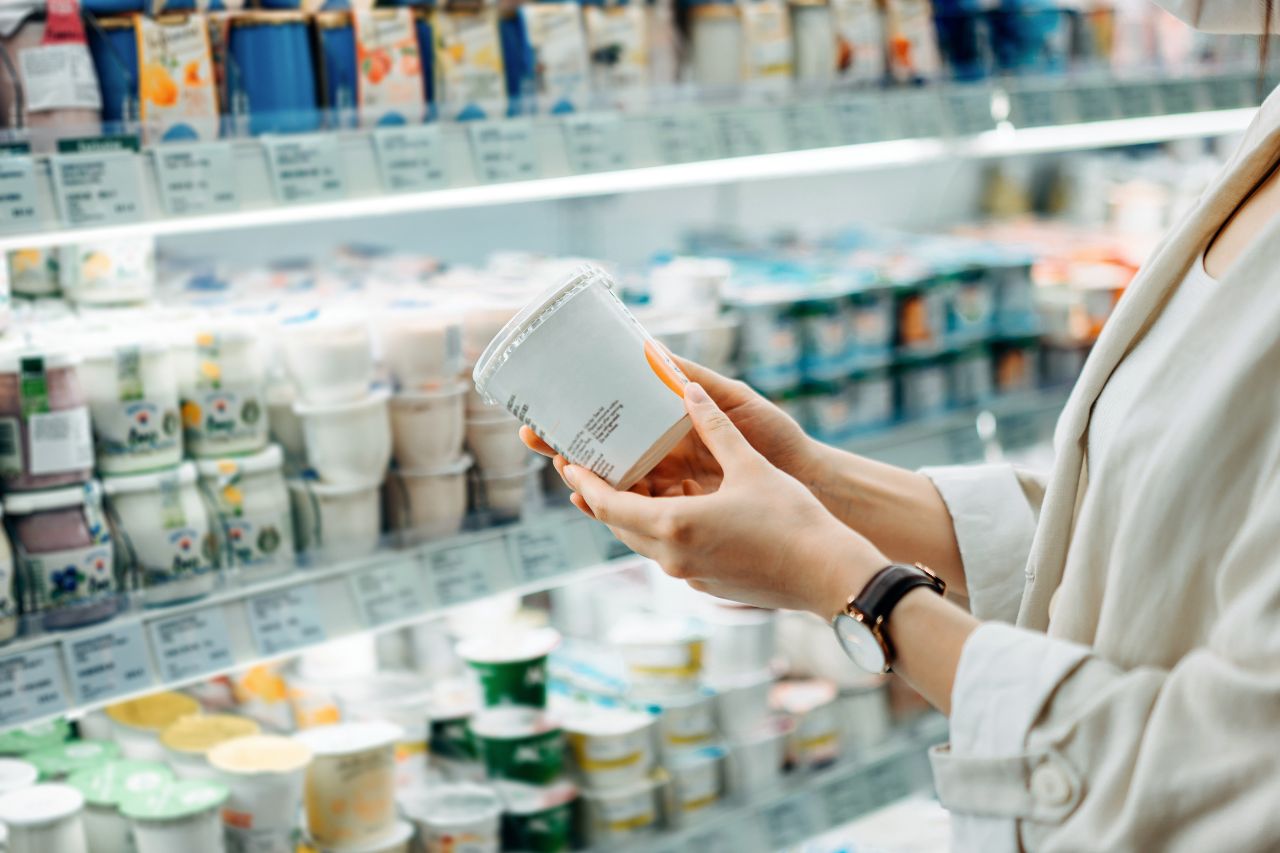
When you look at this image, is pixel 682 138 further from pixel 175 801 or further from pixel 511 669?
pixel 175 801

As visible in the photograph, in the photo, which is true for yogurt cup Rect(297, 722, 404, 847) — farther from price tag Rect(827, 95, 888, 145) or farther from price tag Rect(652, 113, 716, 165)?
price tag Rect(827, 95, 888, 145)

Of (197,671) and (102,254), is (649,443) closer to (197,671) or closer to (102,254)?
(197,671)

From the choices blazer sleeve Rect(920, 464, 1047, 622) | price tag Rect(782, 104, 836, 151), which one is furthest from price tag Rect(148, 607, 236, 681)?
price tag Rect(782, 104, 836, 151)

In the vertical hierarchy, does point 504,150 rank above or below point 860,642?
above

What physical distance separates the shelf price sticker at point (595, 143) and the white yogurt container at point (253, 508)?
46cm

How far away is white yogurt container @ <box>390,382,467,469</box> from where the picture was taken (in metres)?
1.47

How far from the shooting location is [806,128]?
1670 mm

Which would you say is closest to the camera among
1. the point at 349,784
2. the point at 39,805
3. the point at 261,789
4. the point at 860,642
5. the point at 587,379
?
the point at 860,642

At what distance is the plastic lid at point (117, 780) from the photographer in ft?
4.30

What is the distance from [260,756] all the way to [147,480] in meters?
0.32

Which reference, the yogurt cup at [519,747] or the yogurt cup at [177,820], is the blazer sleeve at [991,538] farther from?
the yogurt cup at [177,820]

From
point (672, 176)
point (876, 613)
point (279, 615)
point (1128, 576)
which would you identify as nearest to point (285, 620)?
point (279, 615)

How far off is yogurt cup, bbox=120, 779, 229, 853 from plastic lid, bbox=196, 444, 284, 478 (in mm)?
322

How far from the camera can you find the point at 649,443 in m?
1.01
